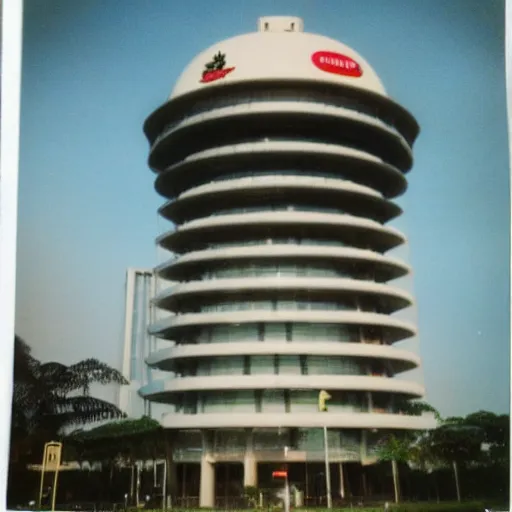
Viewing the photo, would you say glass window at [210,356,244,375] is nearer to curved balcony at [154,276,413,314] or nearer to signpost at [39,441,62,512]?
curved balcony at [154,276,413,314]

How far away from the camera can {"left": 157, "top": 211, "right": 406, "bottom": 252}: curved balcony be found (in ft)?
98.9

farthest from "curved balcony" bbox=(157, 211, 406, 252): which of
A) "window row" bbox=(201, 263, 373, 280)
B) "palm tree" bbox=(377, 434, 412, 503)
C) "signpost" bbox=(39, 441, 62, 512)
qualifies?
"signpost" bbox=(39, 441, 62, 512)

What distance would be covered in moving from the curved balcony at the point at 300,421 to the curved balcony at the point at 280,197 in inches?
341

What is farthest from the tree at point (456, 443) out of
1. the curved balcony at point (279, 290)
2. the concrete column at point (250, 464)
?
the concrete column at point (250, 464)

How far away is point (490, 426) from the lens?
27578mm

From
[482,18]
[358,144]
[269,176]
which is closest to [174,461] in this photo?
[269,176]

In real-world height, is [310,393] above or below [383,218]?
below

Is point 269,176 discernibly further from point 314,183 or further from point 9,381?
point 9,381

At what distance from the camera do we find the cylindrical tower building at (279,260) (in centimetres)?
2877

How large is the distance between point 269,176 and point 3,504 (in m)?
15.9

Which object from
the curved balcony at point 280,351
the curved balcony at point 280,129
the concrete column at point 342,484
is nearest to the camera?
the concrete column at point 342,484

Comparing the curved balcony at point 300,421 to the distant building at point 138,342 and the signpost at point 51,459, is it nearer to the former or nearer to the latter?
the distant building at point 138,342

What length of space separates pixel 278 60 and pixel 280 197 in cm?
560

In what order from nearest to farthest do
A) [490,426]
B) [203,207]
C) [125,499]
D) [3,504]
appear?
1. [3,504]
2. [125,499]
3. [490,426]
4. [203,207]
